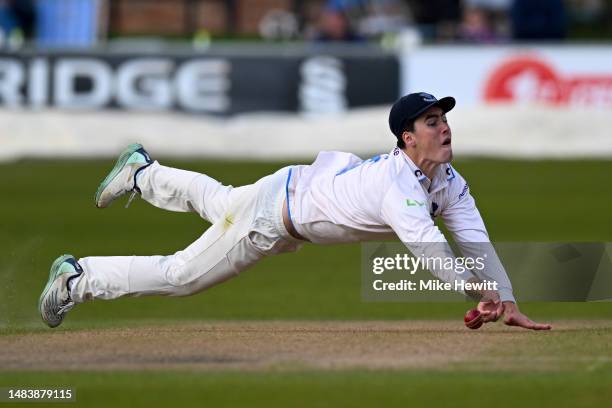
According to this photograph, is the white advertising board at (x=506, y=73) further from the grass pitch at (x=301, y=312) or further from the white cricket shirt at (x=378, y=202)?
the white cricket shirt at (x=378, y=202)

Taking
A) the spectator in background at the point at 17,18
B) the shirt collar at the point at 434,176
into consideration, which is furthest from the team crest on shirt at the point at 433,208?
the spectator in background at the point at 17,18

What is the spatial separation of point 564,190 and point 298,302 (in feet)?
29.2

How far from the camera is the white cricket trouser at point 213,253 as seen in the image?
28.5 ft

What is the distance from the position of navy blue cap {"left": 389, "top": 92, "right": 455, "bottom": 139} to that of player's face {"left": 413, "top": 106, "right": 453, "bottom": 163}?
5 cm

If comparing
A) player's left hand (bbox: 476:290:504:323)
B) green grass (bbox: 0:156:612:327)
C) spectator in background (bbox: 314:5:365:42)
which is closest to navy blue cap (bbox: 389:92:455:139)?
player's left hand (bbox: 476:290:504:323)

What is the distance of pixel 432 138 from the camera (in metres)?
8.27

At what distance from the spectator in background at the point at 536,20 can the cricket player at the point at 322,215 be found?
53.1 ft

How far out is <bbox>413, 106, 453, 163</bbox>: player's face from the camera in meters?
8.23

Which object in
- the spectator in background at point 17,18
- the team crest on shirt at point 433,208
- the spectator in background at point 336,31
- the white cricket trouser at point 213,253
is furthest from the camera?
the spectator in background at point 17,18

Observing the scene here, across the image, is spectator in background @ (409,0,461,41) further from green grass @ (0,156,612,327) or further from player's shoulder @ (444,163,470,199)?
player's shoulder @ (444,163,470,199)

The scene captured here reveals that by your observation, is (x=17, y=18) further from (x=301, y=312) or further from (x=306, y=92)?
(x=301, y=312)

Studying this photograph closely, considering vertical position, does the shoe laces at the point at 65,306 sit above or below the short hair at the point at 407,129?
below

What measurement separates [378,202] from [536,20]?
17.0 metres

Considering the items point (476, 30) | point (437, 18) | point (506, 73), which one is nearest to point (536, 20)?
point (476, 30)
